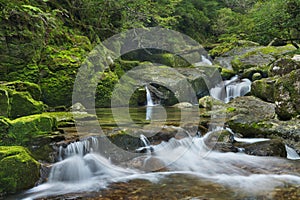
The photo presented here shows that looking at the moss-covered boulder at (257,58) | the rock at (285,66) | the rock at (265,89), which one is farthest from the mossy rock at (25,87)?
the moss-covered boulder at (257,58)

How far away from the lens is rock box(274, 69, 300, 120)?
6.44 metres

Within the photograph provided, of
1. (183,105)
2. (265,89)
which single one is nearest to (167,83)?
(183,105)

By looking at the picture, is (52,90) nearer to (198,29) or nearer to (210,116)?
(210,116)

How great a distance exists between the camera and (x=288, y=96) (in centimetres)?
657

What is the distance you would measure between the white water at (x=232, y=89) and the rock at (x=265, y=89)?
10.4ft

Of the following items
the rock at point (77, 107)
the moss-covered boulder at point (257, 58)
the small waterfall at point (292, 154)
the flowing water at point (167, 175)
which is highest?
the moss-covered boulder at point (257, 58)

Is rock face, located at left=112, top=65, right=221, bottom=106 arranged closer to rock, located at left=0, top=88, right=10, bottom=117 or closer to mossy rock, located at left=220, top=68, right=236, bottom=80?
mossy rock, located at left=220, top=68, right=236, bottom=80

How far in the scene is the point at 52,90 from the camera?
30.9 feet

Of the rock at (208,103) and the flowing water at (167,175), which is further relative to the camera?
the rock at (208,103)

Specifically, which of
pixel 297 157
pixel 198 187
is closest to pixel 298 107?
pixel 297 157

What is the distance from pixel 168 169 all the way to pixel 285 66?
19.2ft

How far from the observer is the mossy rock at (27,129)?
477 cm

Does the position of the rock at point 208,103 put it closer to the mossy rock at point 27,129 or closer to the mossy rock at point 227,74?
the mossy rock at point 227,74

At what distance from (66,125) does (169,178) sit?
10.5ft
